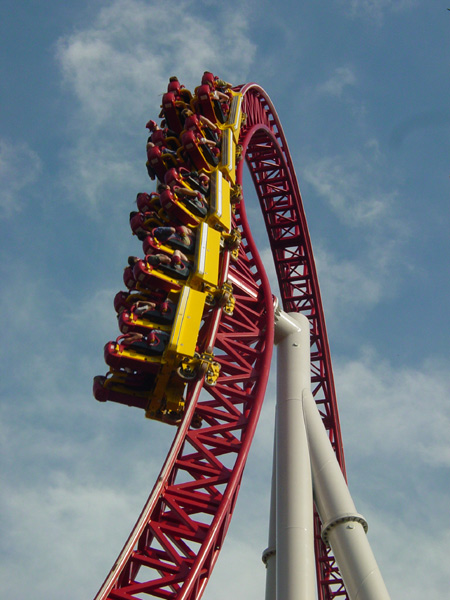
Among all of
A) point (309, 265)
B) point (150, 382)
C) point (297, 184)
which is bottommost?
point (150, 382)

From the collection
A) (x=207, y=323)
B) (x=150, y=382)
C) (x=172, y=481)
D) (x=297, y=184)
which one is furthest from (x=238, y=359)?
(x=297, y=184)

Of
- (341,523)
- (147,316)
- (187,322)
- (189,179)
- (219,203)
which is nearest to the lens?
(341,523)

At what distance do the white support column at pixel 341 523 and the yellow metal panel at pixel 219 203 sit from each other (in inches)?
163

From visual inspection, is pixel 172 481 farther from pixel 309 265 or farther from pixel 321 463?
pixel 309 265

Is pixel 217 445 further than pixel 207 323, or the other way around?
pixel 207 323

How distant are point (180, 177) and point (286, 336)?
410 centimetres

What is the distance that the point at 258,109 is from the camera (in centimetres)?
2197

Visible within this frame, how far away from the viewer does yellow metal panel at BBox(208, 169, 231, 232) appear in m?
15.6

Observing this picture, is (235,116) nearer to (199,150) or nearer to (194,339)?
(199,150)

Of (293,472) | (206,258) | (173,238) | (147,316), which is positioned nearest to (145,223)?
(173,238)

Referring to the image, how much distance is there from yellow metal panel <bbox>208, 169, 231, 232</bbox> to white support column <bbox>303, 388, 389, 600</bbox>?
4138 millimetres

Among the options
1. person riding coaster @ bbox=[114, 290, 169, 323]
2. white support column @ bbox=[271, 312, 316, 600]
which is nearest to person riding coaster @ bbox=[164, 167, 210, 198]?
person riding coaster @ bbox=[114, 290, 169, 323]

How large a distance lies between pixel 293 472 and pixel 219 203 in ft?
19.3

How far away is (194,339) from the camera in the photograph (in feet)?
43.2
